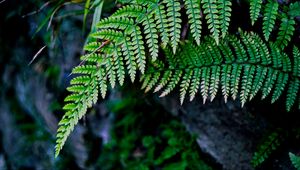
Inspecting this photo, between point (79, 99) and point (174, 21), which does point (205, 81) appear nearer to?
point (174, 21)

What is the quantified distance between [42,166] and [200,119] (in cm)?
253

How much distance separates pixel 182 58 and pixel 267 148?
844 millimetres

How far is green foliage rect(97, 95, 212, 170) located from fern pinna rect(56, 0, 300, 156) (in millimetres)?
932

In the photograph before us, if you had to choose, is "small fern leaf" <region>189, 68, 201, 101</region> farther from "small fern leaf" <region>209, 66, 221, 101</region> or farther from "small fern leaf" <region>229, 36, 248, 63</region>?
"small fern leaf" <region>229, 36, 248, 63</region>

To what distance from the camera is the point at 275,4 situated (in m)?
1.74

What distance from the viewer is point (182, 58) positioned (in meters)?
1.93

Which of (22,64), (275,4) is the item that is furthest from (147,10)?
(22,64)

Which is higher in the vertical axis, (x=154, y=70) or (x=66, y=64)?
(x=154, y=70)

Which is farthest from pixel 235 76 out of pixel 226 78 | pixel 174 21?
pixel 174 21

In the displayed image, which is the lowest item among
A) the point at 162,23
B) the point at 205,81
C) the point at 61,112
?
the point at 61,112

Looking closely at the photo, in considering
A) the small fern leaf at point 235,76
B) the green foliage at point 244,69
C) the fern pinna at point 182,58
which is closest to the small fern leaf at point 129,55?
the fern pinna at point 182,58

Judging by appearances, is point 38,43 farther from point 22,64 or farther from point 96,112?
point 96,112

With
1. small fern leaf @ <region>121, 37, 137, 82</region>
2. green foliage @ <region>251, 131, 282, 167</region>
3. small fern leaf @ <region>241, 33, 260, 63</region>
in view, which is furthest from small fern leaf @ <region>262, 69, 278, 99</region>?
small fern leaf @ <region>121, 37, 137, 82</region>

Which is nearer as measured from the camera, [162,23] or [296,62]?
[162,23]
